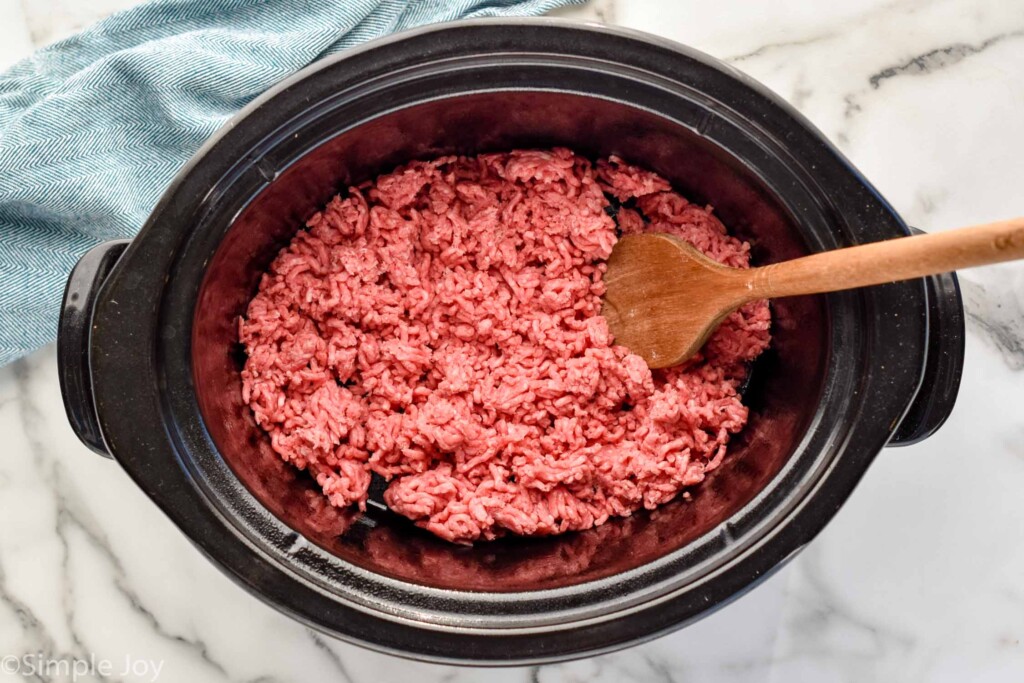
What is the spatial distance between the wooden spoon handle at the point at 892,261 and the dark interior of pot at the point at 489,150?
0.16 meters

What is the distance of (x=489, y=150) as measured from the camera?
1733 mm

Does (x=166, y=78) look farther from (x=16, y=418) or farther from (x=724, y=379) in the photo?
(x=724, y=379)

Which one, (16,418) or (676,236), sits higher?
(676,236)

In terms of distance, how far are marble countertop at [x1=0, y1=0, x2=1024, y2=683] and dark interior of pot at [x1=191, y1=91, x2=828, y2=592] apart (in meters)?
0.41

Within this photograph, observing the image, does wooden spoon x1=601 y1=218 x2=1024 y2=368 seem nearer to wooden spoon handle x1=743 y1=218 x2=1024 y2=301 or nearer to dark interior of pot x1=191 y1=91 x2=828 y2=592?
wooden spoon handle x1=743 y1=218 x2=1024 y2=301

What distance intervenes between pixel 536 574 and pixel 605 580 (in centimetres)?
18

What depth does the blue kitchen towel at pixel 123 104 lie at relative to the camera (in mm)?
1810

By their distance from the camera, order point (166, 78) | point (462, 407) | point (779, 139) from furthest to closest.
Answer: point (166, 78) < point (462, 407) < point (779, 139)

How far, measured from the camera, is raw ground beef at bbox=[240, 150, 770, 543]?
1.66 m

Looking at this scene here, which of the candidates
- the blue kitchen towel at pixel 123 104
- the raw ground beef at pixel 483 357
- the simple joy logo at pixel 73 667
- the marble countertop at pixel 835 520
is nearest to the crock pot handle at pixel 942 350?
the raw ground beef at pixel 483 357

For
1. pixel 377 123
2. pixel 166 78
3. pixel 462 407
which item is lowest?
pixel 462 407

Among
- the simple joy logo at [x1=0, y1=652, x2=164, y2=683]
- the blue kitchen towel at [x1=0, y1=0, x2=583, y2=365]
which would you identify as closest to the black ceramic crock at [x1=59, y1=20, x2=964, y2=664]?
the blue kitchen towel at [x1=0, y1=0, x2=583, y2=365]

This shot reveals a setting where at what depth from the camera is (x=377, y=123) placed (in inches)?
59.2

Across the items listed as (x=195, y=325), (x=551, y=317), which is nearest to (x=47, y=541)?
(x=195, y=325)
